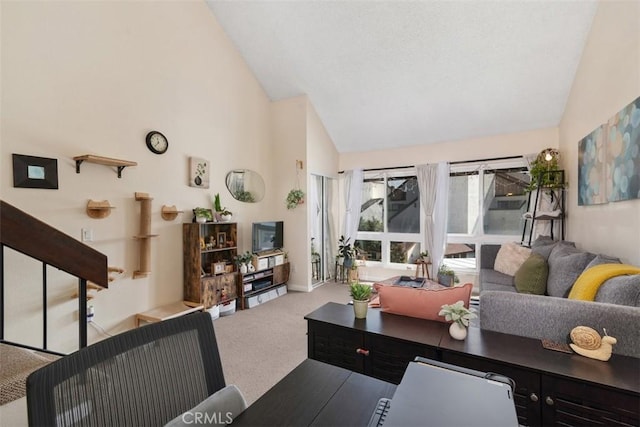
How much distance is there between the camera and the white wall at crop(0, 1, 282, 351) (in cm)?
234

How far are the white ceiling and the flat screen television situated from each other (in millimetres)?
2175

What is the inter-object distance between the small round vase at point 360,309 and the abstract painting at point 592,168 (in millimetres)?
2507

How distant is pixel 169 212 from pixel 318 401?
10.3 ft

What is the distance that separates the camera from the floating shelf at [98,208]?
2.71 metres

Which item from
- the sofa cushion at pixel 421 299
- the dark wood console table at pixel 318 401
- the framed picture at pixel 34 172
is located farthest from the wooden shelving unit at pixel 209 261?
the dark wood console table at pixel 318 401

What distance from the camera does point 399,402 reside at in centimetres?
74

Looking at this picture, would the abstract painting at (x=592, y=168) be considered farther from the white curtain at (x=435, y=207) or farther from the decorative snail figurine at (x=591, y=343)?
the decorative snail figurine at (x=591, y=343)

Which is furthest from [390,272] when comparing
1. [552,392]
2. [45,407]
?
[45,407]

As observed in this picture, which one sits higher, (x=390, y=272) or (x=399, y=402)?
(x=399, y=402)

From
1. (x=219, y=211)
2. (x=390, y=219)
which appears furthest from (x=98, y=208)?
(x=390, y=219)

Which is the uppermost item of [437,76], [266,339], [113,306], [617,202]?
[437,76]

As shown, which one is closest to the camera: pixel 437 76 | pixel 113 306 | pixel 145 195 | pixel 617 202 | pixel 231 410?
pixel 231 410

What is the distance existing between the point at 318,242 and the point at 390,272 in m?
1.47

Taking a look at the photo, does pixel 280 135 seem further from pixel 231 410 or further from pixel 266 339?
pixel 231 410
